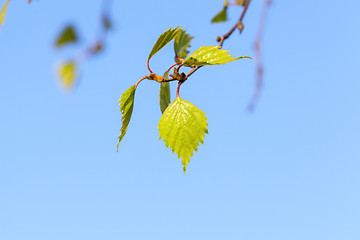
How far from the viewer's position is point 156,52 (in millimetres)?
2143

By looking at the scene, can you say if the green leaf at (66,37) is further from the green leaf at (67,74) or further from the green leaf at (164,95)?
the green leaf at (164,95)

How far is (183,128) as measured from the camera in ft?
6.76

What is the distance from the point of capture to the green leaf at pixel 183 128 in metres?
2.04

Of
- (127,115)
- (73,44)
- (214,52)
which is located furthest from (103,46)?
(127,115)

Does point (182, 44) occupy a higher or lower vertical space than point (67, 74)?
higher

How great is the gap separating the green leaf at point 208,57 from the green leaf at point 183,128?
219 millimetres

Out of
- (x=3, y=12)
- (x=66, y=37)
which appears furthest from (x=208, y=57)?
(x=66, y=37)

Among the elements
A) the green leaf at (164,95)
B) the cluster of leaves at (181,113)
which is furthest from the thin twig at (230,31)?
the green leaf at (164,95)

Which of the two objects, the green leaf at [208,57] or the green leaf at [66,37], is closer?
the green leaf at [66,37]

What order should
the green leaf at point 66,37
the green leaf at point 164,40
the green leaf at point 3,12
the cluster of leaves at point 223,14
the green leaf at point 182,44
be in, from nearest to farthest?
1. the green leaf at point 66,37
2. the green leaf at point 3,12
3. the green leaf at point 164,40
4. the cluster of leaves at point 223,14
5. the green leaf at point 182,44

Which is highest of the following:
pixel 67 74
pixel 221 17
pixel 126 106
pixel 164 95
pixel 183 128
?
pixel 221 17

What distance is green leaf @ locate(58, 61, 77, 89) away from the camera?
840 mm

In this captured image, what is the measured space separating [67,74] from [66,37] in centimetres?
7

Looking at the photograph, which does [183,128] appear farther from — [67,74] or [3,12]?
[67,74]
